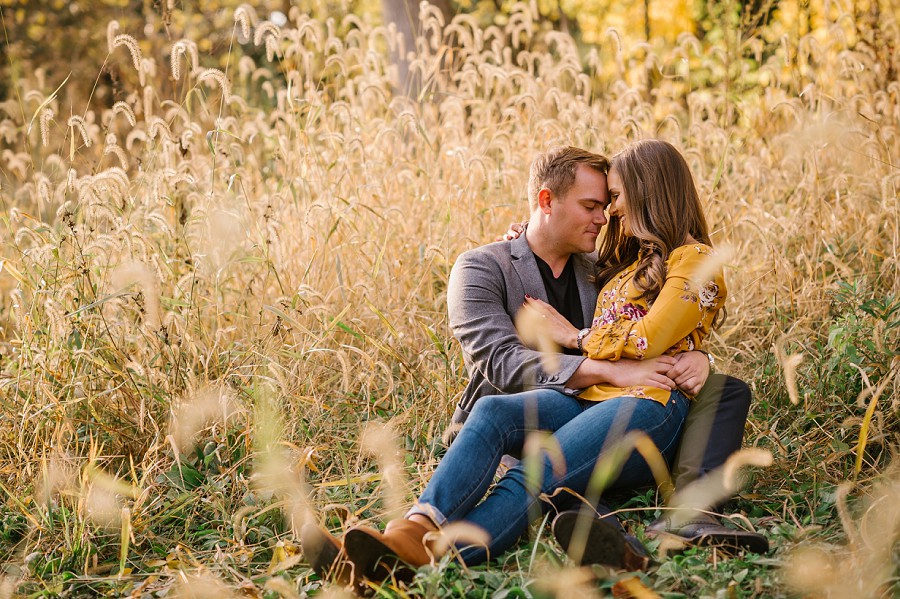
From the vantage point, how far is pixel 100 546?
2.60 m

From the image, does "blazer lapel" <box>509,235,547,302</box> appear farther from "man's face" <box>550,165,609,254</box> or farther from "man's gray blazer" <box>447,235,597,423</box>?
"man's face" <box>550,165,609,254</box>

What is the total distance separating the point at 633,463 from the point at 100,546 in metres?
1.67

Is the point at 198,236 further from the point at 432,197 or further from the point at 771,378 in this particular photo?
the point at 771,378

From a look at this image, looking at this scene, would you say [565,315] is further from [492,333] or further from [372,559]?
[372,559]

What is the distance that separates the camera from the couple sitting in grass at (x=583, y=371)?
7.48ft

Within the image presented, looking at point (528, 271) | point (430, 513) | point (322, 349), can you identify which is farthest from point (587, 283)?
point (430, 513)

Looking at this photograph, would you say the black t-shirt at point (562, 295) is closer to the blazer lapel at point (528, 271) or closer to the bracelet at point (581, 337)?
the blazer lapel at point (528, 271)

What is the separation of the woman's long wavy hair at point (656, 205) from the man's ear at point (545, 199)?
254 millimetres

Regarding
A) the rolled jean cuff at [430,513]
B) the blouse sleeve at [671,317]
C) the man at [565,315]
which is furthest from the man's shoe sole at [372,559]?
the blouse sleeve at [671,317]

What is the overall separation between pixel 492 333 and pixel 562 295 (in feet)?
1.31

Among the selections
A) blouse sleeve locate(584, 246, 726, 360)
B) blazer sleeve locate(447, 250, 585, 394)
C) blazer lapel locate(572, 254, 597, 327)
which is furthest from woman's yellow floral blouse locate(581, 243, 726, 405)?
blazer lapel locate(572, 254, 597, 327)

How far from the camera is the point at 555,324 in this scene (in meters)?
2.89

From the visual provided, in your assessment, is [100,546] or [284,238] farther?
[284,238]

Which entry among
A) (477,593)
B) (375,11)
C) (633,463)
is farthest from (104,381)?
(375,11)
